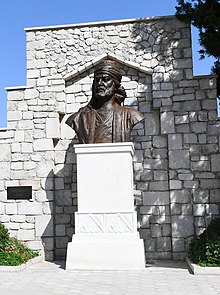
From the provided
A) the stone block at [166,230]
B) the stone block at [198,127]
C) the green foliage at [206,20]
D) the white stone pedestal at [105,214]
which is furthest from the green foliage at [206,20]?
the stone block at [166,230]

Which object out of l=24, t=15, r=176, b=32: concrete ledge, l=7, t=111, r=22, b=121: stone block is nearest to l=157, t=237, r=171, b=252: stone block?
l=7, t=111, r=22, b=121: stone block

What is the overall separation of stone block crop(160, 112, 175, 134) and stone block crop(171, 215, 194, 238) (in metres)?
1.65

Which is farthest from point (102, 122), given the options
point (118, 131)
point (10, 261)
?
point (10, 261)

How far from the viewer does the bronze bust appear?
20.6ft

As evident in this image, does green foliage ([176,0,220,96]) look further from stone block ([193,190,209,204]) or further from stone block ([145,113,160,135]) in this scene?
stone block ([193,190,209,204])

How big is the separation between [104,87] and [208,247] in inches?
121

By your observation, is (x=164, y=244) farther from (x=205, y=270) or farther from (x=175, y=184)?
(x=205, y=270)

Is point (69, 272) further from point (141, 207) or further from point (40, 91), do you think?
point (40, 91)

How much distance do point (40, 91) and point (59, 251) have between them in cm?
327

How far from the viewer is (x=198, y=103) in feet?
23.9

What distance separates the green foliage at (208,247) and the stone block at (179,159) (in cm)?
118

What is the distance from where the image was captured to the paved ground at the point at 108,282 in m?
4.19

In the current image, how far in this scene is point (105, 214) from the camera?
594 cm

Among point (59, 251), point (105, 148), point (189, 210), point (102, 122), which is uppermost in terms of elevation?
point (102, 122)
